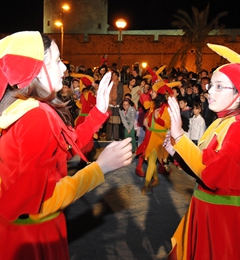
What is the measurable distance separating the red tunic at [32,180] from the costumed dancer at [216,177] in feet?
2.98

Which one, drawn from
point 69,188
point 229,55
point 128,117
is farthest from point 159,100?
point 69,188

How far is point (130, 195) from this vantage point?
664cm

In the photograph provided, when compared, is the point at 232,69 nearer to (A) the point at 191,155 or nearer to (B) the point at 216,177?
(A) the point at 191,155

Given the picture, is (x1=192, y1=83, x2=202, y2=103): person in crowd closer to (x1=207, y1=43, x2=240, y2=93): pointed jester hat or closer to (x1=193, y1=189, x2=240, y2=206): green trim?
(x1=207, y1=43, x2=240, y2=93): pointed jester hat

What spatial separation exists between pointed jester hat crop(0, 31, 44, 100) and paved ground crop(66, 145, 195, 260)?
111 inches

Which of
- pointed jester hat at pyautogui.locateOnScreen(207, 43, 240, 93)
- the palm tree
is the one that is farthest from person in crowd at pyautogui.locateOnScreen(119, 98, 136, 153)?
the palm tree

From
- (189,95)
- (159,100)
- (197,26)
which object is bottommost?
(189,95)

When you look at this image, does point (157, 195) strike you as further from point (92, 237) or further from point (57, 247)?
point (57, 247)

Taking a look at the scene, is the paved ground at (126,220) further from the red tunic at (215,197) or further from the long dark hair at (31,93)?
the long dark hair at (31,93)

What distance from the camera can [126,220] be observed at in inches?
214

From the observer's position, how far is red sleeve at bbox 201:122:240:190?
8.16ft

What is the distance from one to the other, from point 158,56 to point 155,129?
97.7 feet

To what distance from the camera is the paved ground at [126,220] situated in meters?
4.52

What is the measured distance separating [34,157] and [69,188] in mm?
290
